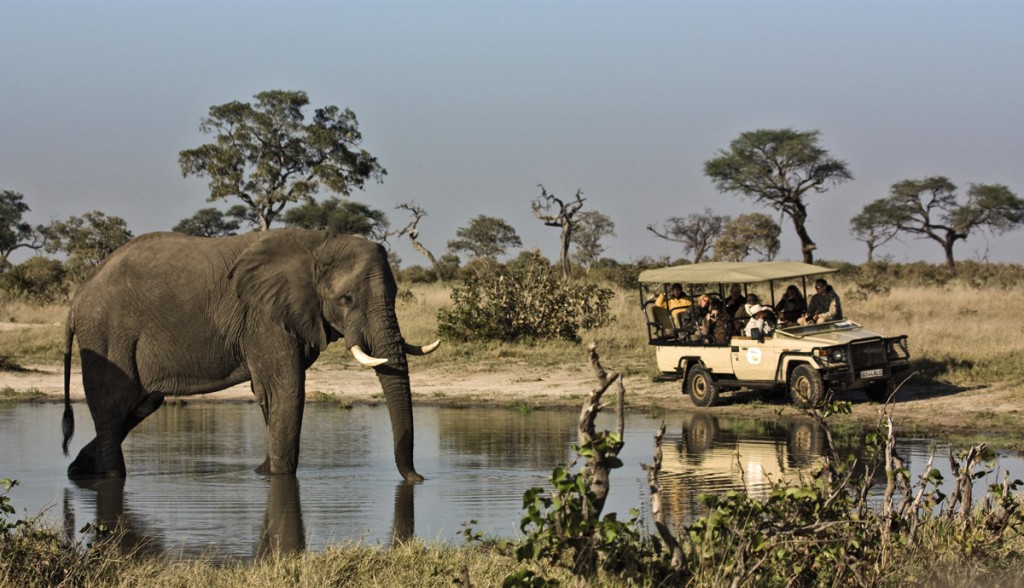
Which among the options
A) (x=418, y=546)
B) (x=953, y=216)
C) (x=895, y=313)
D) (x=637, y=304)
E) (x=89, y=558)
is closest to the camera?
(x=89, y=558)

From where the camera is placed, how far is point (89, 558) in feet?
25.8

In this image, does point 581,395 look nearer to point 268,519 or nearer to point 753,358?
point 753,358

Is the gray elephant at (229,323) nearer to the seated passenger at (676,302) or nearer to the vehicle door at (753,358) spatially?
the vehicle door at (753,358)

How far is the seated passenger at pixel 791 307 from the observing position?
19.3m

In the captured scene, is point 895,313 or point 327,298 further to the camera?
point 895,313

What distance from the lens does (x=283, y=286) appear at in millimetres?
12375

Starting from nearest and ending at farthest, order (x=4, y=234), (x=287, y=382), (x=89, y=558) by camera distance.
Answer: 1. (x=89, y=558)
2. (x=287, y=382)
3. (x=4, y=234)

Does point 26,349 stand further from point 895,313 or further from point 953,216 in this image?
point 953,216

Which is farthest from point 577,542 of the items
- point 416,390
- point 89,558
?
point 416,390

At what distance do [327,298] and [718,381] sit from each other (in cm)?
821

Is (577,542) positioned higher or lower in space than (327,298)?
lower

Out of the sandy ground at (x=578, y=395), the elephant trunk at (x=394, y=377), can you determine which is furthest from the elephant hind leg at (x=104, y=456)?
the sandy ground at (x=578, y=395)

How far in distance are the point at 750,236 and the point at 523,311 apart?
4267 centimetres

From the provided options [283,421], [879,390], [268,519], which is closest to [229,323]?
[283,421]
